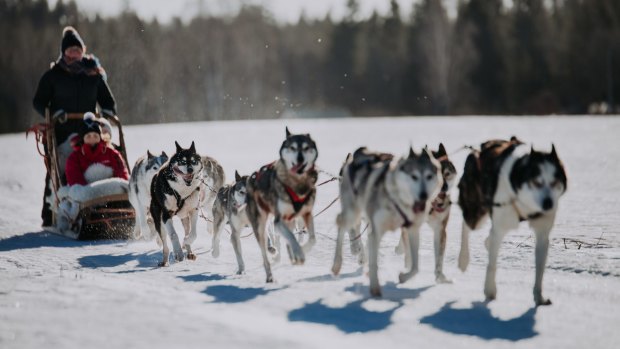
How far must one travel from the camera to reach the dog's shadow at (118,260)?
18.1ft

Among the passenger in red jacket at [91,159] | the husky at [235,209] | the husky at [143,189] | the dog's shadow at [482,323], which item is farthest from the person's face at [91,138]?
the dog's shadow at [482,323]

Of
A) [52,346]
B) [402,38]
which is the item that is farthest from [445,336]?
[402,38]

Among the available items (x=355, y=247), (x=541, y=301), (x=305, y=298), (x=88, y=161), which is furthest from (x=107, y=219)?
(x=541, y=301)

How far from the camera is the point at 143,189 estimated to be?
21.3 ft

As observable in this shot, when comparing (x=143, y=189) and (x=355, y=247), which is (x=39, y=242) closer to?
(x=143, y=189)

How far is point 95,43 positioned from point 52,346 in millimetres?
37685

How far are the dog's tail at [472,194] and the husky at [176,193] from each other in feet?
7.21

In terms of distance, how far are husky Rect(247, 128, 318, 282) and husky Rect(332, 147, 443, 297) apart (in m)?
0.25

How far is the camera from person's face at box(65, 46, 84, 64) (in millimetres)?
7402

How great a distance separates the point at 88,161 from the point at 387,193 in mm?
4007

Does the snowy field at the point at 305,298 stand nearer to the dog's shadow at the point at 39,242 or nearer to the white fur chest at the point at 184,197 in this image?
the dog's shadow at the point at 39,242

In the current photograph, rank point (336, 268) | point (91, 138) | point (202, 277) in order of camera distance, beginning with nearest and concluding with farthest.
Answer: point (336, 268) < point (202, 277) < point (91, 138)

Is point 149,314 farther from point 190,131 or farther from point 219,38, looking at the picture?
point 219,38

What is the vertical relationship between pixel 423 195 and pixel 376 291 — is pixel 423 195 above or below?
above
